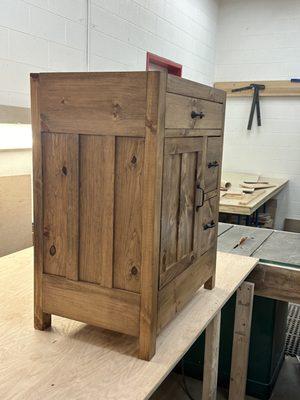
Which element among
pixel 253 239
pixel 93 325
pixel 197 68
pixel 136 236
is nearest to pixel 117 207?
pixel 136 236

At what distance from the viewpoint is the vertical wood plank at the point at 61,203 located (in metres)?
1.01

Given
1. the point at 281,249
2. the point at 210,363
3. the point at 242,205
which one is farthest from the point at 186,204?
the point at 242,205

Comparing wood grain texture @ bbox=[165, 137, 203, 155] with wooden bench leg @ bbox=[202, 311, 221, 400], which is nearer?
wood grain texture @ bbox=[165, 137, 203, 155]

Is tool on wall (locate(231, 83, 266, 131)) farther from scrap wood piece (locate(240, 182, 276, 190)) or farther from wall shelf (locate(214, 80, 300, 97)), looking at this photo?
scrap wood piece (locate(240, 182, 276, 190))

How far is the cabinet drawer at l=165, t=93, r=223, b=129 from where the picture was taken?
95 cm

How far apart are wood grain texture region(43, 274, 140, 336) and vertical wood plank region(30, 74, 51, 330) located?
0.07 feet

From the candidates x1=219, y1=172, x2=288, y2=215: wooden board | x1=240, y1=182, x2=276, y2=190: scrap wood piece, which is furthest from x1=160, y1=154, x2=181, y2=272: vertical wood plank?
x1=240, y1=182, x2=276, y2=190: scrap wood piece

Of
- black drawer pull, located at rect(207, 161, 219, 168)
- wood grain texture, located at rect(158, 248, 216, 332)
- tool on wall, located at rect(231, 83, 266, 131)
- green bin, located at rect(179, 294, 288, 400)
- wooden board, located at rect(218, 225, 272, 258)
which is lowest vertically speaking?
green bin, located at rect(179, 294, 288, 400)

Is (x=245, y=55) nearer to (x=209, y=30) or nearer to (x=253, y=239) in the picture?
(x=209, y=30)

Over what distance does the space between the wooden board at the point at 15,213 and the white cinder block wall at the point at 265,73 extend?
12.0 ft

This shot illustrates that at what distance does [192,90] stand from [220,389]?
70.7 inches

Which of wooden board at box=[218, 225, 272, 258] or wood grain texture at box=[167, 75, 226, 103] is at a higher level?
wood grain texture at box=[167, 75, 226, 103]

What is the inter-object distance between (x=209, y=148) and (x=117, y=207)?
0.44 metres

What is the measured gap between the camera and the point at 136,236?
96cm
